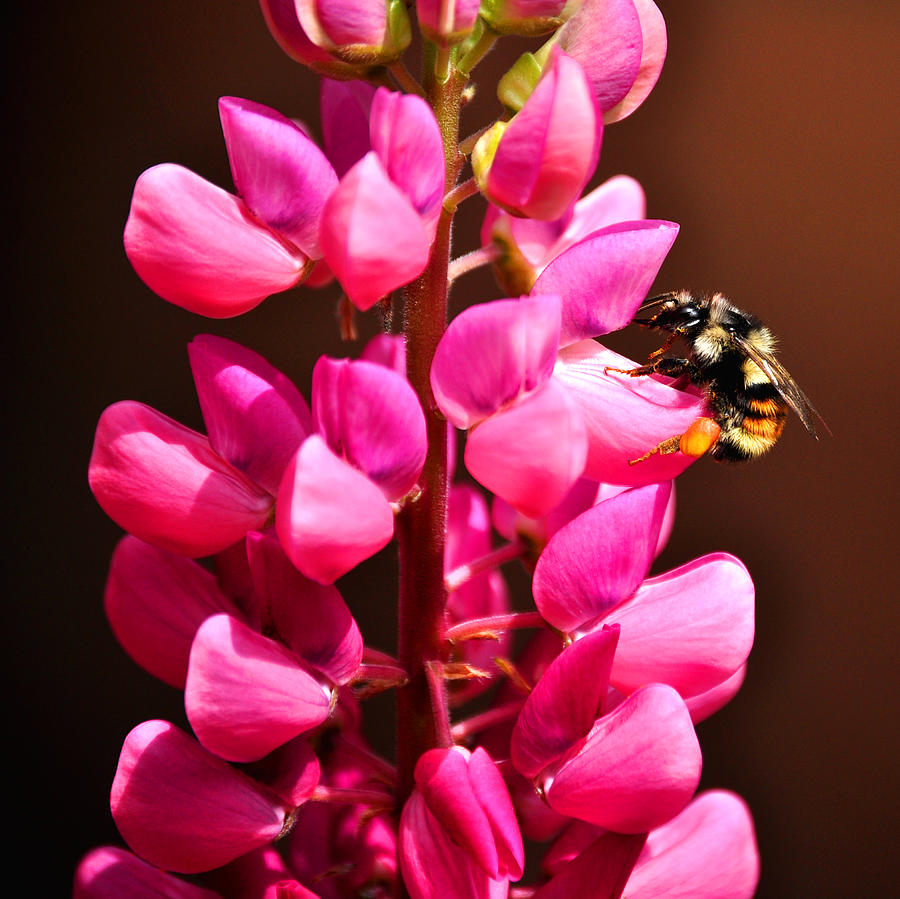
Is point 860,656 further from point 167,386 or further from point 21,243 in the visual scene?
point 21,243

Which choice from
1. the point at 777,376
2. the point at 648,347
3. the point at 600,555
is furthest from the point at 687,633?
the point at 648,347

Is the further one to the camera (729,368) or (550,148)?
(729,368)

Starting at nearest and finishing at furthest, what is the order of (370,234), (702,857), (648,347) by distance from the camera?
1. (370,234)
2. (702,857)
3. (648,347)

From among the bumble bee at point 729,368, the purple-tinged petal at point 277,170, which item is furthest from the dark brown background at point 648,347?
the purple-tinged petal at point 277,170

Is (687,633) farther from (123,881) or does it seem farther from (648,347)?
(648,347)

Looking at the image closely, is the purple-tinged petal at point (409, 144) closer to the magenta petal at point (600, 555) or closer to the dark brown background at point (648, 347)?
→ the magenta petal at point (600, 555)

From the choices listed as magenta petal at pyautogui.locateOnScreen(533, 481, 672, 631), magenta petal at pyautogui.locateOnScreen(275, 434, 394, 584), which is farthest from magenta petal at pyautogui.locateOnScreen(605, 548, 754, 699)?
magenta petal at pyautogui.locateOnScreen(275, 434, 394, 584)

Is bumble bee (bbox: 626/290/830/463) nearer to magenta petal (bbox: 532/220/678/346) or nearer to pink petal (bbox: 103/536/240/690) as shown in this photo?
magenta petal (bbox: 532/220/678/346)

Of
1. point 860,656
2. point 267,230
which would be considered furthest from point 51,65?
point 860,656
